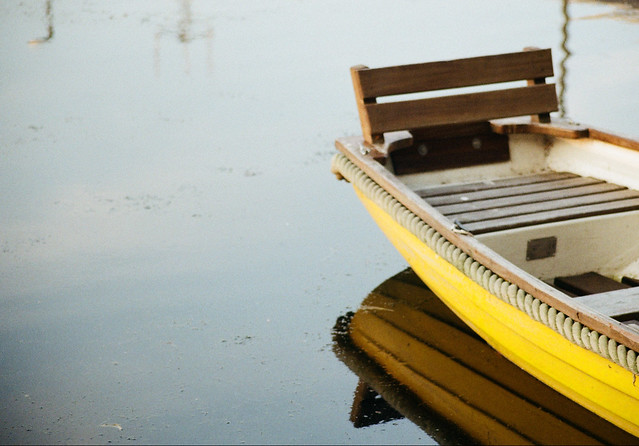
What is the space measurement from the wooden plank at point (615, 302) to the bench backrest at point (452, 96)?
6.01 ft

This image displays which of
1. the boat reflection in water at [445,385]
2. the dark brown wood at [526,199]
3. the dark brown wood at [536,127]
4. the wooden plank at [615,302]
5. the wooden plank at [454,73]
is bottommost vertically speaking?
the boat reflection in water at [445,385]

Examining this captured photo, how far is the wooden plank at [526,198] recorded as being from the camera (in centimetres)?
425

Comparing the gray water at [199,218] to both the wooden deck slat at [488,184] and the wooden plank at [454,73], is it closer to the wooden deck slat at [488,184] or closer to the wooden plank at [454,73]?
the wooden deck slat at [488,184]


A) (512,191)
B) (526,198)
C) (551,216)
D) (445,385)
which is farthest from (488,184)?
(445,385)

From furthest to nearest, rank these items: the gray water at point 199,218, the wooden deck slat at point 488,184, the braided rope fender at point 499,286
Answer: the wooden deck slat at point 488,184 < the gray water at point 199,218 < the braided rope fender at point 499,286

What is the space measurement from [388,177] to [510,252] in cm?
69

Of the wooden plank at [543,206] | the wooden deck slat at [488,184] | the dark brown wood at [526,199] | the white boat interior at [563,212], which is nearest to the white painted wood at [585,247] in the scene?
the white boat interior at [563,212]

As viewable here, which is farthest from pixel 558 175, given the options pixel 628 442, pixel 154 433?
pixel 154 433

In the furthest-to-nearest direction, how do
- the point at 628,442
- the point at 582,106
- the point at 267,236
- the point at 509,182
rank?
the point at 582,106 < the point at 267,236 < the point at 509,182 < the point at 628,442

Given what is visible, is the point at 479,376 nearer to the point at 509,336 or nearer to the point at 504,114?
the point at 509,336

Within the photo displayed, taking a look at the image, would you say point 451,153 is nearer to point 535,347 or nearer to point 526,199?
point 526,199

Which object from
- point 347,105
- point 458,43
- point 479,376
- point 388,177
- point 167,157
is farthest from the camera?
point 458,43

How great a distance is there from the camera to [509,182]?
15.5ft

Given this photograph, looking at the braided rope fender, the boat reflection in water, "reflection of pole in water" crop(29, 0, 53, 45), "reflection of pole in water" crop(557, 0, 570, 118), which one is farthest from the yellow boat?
"reflection of pole in water" crop(29, 0, 53, 45)
